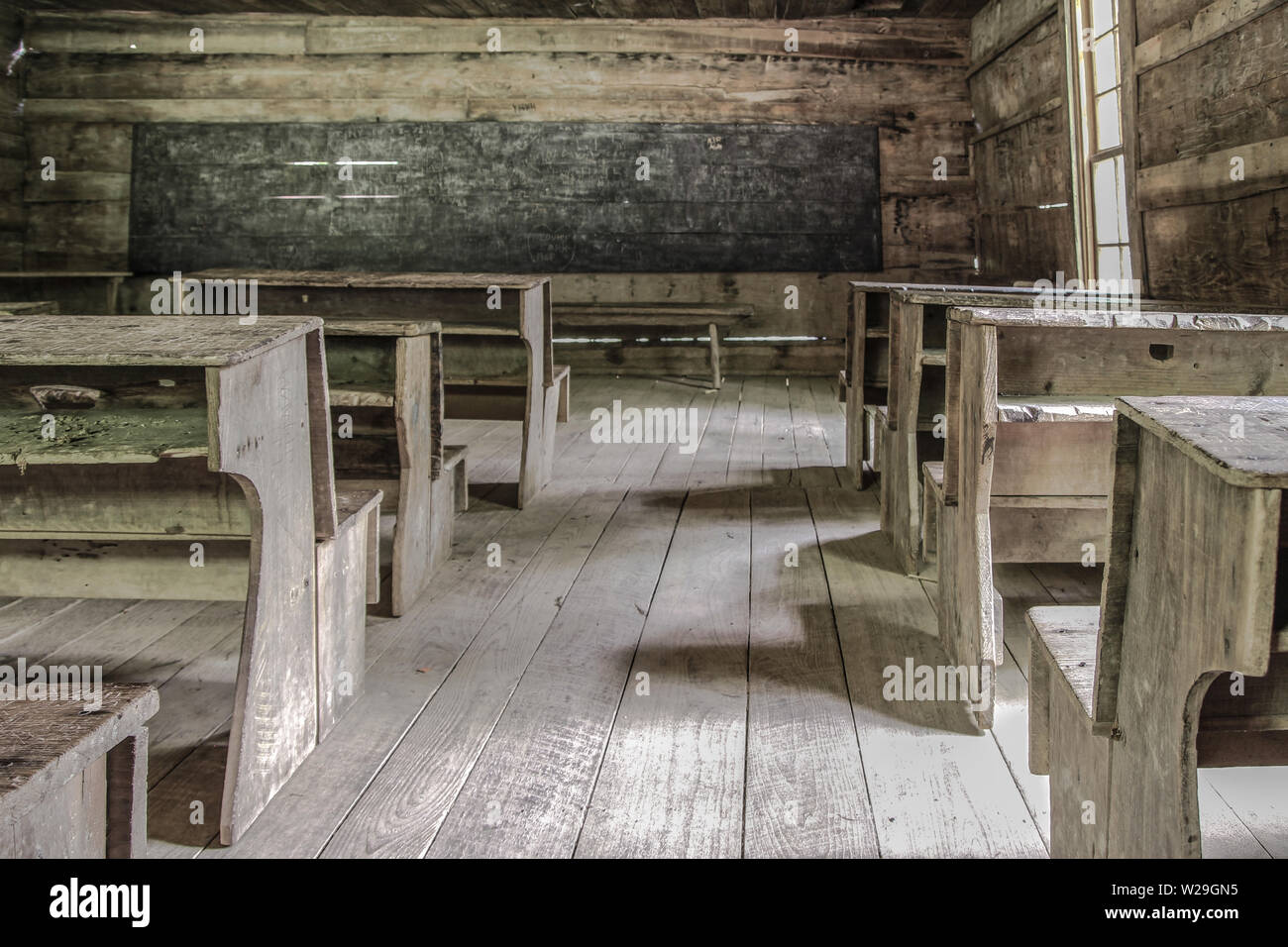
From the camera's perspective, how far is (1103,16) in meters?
4.85

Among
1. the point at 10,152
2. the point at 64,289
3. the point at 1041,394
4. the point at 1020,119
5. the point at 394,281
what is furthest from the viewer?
the point at 10,152

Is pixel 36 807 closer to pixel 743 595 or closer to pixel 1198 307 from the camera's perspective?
pixel 743 595

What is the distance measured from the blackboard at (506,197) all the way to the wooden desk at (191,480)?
18.7 feet

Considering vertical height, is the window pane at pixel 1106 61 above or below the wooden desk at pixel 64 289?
above

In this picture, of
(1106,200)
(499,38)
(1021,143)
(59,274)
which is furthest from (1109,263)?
(59,274)

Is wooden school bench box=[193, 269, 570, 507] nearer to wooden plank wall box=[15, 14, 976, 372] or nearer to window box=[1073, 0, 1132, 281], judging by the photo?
window box=[1073, 0, 1132, 281]

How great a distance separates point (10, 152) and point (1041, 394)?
792 cm

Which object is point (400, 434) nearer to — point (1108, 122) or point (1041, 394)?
point (1041, 394)

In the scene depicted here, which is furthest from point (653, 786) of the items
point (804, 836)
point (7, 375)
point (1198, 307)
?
point (1198, 307)

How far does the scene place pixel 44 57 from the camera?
777cm

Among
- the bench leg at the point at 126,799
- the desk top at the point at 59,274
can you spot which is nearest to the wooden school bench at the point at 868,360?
the bench leg at the point at 126,799

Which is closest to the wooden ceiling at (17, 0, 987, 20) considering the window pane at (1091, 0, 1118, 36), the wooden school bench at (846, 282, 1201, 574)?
the window pane at (1091, 0, 1118, 36)

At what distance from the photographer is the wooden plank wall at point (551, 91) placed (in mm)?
7461

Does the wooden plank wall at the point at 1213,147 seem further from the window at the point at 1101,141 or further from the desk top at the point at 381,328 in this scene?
the desk top at the point at 381,328
